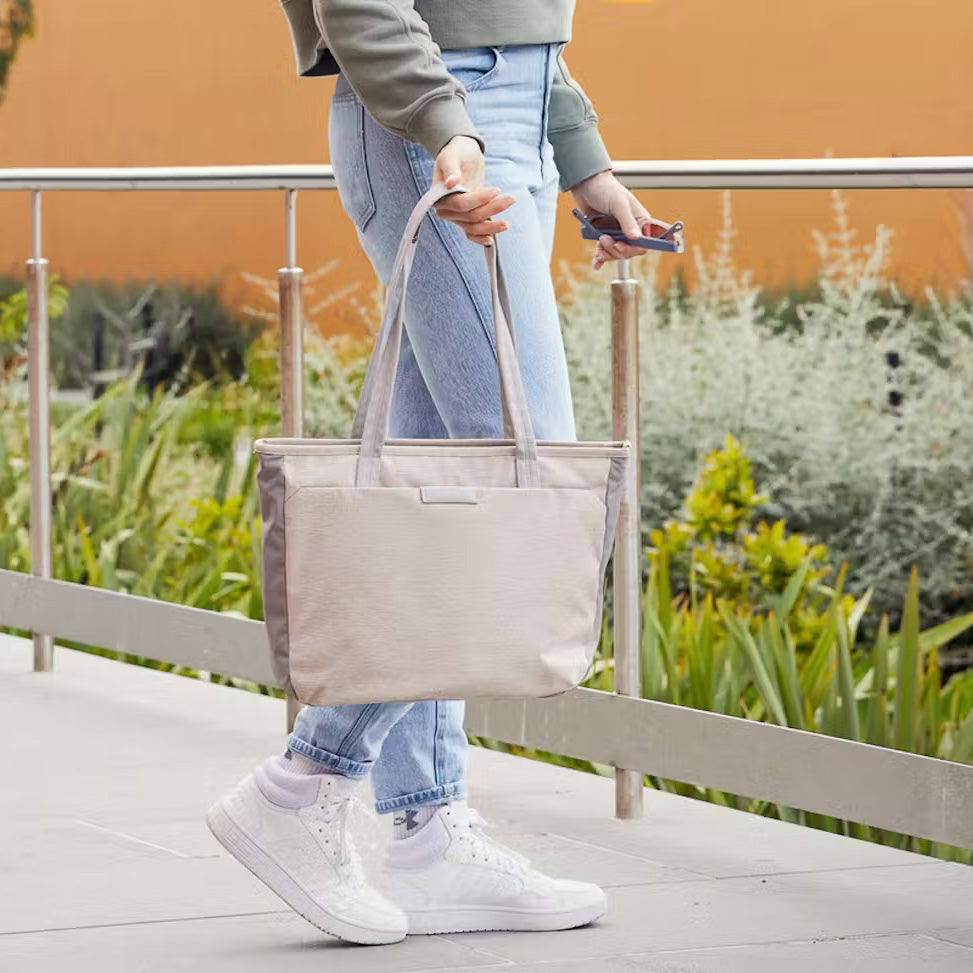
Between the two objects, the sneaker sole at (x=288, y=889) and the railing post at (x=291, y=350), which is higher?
the railing post at (x=291, y=350)

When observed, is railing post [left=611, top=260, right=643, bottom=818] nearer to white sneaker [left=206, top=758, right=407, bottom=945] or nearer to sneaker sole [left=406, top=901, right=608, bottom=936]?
sneaker sole [left=406, top=901, right=608, bottom=936]

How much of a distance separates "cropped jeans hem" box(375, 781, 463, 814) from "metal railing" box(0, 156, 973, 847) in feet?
1.69

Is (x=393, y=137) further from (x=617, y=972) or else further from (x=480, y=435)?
(x=617, y=972)

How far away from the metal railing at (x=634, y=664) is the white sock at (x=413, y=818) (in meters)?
0.53

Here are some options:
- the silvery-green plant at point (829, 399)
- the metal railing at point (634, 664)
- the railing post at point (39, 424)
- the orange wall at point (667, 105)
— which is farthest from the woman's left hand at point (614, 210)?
the silvery-green plant at point (829, 399)

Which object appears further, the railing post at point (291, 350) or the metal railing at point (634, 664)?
the railing post at point (291, 350)

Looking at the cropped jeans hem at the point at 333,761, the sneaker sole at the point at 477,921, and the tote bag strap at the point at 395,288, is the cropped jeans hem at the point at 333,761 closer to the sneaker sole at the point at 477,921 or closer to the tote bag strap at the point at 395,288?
the sneaker sole at the point at 477,921

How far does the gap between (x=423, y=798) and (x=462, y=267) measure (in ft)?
1.70

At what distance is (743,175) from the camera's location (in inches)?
97.6

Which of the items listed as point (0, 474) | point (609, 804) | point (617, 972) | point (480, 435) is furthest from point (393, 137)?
point (0, 474)

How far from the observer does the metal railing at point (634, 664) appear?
224cm

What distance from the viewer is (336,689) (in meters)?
1.76

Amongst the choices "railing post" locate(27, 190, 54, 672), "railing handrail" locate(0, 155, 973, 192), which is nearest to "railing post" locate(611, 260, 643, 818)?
"railing handrail" locate(0, 155, 973, 192)

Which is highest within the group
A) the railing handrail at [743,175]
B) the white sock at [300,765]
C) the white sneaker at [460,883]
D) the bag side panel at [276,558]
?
the railing handrail at [743,175]
